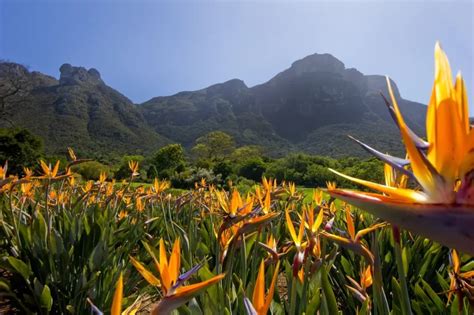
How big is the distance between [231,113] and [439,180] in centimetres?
7795

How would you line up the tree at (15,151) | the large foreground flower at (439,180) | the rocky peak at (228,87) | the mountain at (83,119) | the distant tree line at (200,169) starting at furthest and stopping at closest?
1. the rocky peak at (228,87)
2. the mountain at (83,119)
3. the tree at (15,151)
4. the distant tree line at (200,169)
5. the large foreground flower at (439,180)

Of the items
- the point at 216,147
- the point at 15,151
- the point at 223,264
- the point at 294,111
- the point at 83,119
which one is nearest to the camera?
the point at 223,264

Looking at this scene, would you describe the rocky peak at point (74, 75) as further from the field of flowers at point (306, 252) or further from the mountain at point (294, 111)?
the field of flowers at point (306, 252)

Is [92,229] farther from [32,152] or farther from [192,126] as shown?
[192,126]

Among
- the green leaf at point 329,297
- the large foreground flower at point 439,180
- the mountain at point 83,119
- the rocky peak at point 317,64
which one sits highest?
the rocky peak at point 317,64

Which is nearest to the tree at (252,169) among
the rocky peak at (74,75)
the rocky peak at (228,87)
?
the rocky peak at (74,75)

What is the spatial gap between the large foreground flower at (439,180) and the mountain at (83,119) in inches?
1439

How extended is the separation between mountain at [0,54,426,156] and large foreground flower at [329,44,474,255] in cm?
2578

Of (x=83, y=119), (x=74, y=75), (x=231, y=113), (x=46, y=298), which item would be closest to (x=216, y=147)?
(x=83, y=119)

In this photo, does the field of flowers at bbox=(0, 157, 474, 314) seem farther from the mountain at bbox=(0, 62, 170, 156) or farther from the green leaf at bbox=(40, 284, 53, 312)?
the mountain at bbox=(0, 62, 170, 156)

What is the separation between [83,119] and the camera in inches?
2035

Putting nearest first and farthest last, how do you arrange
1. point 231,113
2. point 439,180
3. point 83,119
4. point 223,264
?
1. point 439,180
2. point 223,264
3. point 83,119
4. point 231,113

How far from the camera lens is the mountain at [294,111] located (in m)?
62.8

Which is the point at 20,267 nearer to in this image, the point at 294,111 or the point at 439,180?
the point at 439,180
